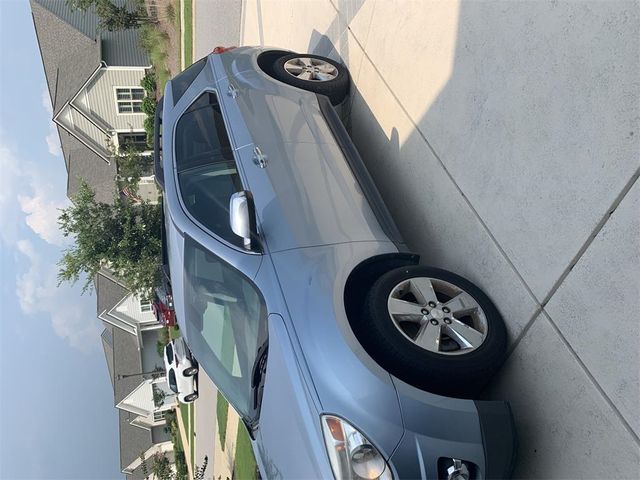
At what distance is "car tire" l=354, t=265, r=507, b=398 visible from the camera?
9.44 feet

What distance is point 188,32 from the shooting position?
49.9 ft

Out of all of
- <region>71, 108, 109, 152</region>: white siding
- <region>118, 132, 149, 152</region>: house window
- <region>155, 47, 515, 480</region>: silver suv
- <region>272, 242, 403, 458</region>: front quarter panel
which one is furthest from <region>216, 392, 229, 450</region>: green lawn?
<region>71, 108, 109, 152</region>: white siding

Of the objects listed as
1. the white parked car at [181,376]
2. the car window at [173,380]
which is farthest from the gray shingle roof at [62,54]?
the white parked car at [181,376]

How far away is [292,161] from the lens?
13.5 feet

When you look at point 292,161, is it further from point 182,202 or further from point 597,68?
point 597,68

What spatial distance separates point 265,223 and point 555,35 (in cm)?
222

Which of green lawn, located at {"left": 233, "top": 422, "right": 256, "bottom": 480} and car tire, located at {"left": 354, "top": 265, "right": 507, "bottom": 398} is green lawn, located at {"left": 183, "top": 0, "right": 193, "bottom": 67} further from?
car tire, located at {"left": 354, "top": 265, "right": 507, "bottom": 398}

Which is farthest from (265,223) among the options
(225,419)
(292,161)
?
(225,419)

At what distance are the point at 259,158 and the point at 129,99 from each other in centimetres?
2571

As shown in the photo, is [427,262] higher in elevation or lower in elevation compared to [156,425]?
higher

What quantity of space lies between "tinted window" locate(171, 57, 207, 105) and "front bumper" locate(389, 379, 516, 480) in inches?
155

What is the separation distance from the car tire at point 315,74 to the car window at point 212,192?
1.58 meters

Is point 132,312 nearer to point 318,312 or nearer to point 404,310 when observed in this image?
point 318,312

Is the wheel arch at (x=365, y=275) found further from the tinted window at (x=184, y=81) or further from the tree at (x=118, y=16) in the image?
the tree at (x=118, y=16)
